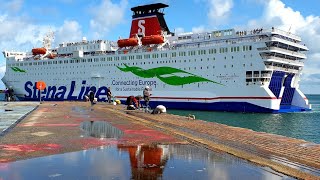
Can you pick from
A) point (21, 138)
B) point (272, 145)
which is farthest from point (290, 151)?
point (21, 138)

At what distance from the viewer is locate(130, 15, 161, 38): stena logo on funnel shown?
2171 inches

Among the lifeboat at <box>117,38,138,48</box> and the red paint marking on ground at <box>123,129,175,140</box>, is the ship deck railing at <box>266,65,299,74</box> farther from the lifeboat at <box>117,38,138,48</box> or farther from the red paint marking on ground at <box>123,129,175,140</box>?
the red paint marking on ground at <box>123,129,175,140</box>

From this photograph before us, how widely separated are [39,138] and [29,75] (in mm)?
59375

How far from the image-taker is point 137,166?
634 cm

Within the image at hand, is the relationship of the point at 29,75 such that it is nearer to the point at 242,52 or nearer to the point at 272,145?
the point at 242,52

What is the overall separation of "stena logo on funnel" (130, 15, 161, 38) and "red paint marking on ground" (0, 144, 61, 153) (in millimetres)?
46954

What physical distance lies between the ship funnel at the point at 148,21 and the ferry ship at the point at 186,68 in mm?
152

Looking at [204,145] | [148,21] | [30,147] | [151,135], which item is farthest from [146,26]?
[30,147]

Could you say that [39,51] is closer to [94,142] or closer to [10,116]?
[10,116]

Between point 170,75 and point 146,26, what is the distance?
1176 cm

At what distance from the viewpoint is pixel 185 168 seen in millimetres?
6277

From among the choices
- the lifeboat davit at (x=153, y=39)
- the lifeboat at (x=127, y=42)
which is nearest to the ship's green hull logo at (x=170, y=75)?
the lifeboat davit at (x=153, y=39)

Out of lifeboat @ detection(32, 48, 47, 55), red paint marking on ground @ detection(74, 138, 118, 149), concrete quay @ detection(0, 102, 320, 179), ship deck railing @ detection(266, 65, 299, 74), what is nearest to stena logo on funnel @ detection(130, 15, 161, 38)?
lifeboat @ detection(32, 48, 47, 55)

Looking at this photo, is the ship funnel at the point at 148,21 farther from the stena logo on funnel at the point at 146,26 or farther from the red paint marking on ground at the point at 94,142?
the red paint marking on ground at the point at 94,142
